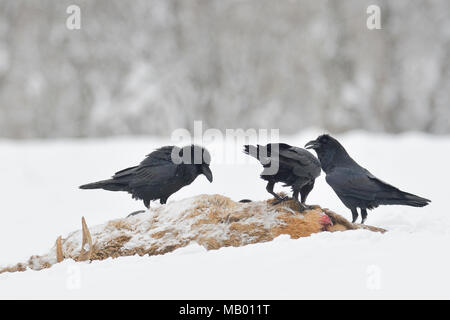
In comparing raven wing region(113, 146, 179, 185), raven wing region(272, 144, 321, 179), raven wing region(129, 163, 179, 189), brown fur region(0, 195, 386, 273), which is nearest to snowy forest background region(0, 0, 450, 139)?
raven wing region(113, 146, 179, 185)

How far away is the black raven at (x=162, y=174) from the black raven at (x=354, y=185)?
106cm

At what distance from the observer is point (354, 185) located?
5.34 metres

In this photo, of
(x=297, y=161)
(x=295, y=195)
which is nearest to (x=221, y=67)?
(x=295, y=195)

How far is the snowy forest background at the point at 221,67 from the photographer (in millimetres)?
19562

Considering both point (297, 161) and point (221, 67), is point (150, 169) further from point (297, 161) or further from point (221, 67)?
point (221, 67)

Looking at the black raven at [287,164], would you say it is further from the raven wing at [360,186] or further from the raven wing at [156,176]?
the raven wing at [156,176]

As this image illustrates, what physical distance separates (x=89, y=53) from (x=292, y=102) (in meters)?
6.85

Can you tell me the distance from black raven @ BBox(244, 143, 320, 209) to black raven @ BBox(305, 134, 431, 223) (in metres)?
0.57

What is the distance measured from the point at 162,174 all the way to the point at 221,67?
15745 millimetres

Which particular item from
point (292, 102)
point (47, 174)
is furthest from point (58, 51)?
point (47, 174)

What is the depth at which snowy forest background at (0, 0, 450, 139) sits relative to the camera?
19562 mm

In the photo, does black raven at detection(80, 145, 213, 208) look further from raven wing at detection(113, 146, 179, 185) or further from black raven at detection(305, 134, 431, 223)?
black raven at detection(305, 134, 431, 223)

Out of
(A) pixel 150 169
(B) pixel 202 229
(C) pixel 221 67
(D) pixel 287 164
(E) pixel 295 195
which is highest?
(C) pixel 221 67

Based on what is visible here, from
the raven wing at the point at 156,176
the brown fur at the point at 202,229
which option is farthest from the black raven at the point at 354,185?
the raven wing at the point at 156,176
